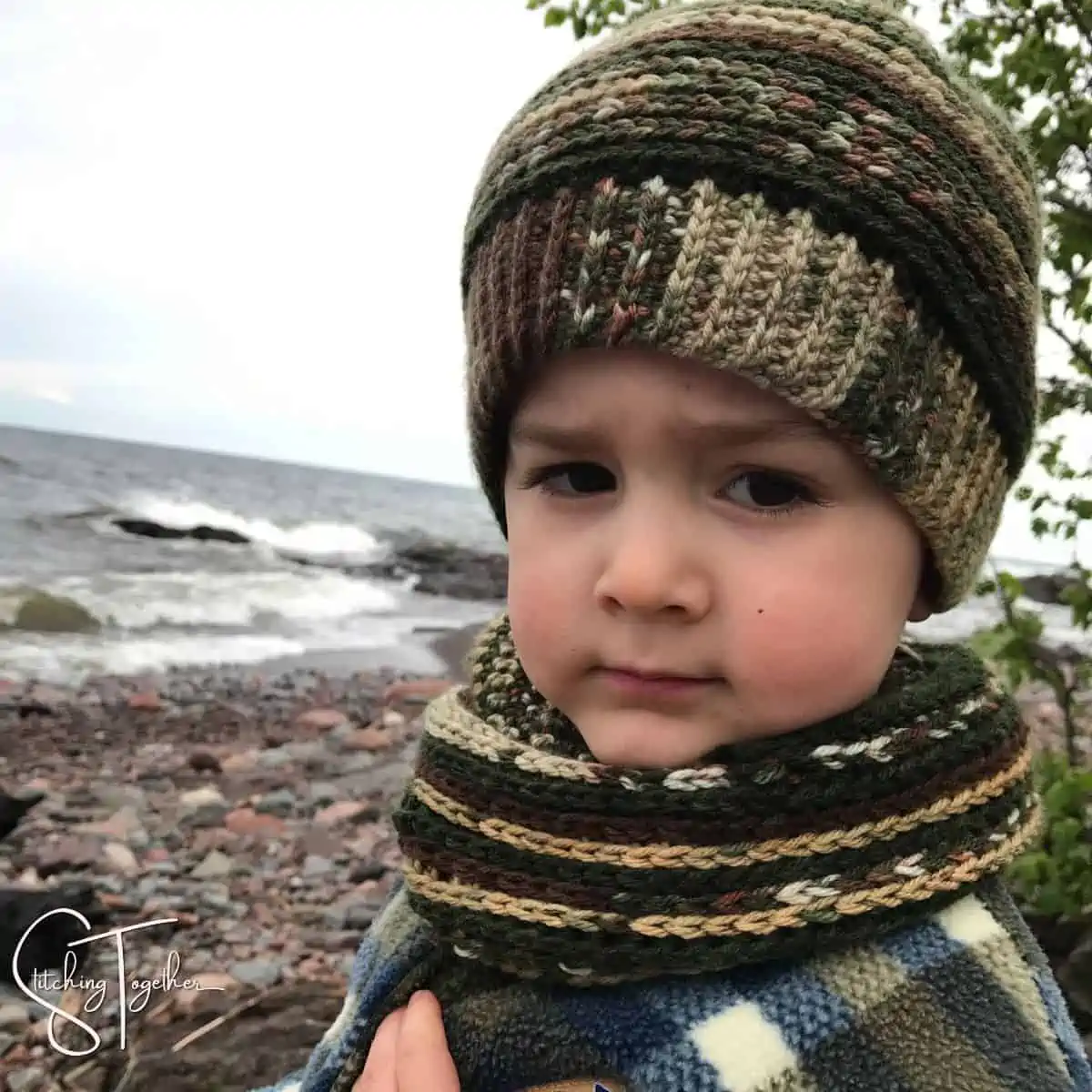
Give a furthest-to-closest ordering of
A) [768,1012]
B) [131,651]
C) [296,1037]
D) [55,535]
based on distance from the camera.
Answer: [55,535], [131,651], [296,1037], [768,1012]

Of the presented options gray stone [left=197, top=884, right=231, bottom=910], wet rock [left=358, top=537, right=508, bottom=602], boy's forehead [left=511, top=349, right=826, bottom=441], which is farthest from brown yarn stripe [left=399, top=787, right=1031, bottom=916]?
wet rock [left=358, top=537, right=508, bottom=602]

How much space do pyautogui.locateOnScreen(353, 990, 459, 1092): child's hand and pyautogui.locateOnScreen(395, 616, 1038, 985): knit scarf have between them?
102 millimetres

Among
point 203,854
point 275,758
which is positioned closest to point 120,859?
point 203,854

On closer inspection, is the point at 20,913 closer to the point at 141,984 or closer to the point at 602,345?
the point at 141,984

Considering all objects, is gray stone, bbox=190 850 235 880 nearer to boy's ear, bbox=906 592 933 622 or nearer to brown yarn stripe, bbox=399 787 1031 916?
brown yarn stripe, bbox=399 787 1031 916

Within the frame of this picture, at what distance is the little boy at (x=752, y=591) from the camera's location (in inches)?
49.1

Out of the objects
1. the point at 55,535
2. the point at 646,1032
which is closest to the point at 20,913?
the point at 646,1032

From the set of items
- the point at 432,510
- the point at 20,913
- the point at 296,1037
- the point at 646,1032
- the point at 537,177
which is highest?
the point at 537,177

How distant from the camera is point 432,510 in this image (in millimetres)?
46188

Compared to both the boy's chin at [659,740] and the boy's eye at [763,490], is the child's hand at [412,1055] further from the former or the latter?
the boy's eye at [763,490]

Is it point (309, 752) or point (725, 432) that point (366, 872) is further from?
point (725, 432)

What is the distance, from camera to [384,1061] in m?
1.46

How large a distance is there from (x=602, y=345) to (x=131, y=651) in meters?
8.88

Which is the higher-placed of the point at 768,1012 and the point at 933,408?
the point at 933,408
